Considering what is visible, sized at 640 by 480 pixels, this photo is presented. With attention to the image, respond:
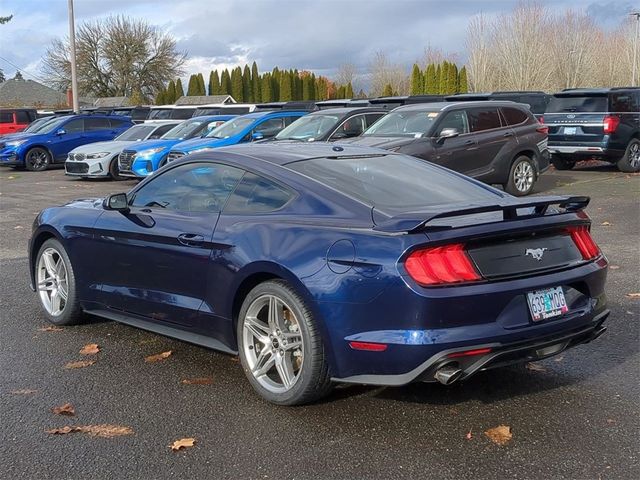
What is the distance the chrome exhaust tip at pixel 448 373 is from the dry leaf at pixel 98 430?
1643 millimetres

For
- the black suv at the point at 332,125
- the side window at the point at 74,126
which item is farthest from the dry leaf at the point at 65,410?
the side window at the point at 74,126

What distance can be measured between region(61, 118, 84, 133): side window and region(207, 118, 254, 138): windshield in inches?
313

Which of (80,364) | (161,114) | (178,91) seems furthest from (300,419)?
(178,91)

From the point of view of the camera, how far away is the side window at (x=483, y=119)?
12.8 metres

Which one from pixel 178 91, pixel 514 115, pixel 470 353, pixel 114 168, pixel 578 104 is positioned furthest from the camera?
pixel 178 91

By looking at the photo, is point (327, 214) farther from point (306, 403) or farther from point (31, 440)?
point (31, 440)

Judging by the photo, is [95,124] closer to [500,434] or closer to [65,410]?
[65,410]

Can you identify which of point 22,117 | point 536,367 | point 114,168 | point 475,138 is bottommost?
point 536,367

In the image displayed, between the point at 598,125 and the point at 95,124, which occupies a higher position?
the point at 95,124

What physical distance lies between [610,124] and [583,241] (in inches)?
510

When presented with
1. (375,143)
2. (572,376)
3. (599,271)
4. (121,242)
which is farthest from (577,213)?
(375,143)

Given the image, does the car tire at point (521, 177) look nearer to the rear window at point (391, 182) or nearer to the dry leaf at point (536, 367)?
the rear window at point (391, 182)

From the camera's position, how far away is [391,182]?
187 inches

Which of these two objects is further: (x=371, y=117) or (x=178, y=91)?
(x=178, y=91)
